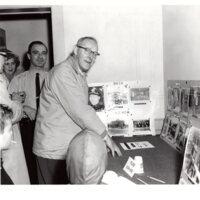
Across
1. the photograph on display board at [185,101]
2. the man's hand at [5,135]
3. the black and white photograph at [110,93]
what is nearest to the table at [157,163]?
the black and white photograph at [110,93]

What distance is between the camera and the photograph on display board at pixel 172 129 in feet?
6.06

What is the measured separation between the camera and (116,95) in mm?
2266

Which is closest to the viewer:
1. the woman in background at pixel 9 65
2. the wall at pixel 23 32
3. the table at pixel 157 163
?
the table at pixel 157 163

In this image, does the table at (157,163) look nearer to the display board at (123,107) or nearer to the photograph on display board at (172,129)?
the photograph on display board at (172,129)

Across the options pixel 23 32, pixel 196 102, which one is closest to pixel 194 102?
pixel 196 102

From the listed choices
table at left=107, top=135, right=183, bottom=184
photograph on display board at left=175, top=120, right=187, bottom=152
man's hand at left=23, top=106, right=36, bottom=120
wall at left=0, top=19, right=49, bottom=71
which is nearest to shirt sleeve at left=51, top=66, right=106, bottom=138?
table at left=107, top=135, right=183, bottom=184

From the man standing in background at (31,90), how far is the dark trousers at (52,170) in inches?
21.3

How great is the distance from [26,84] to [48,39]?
1.75 metres

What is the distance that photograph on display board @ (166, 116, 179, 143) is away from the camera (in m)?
1.85

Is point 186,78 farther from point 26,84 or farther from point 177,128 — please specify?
point 26,84

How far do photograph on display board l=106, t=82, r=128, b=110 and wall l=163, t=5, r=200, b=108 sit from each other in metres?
0.32

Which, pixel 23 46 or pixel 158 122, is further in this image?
pixel 23 46

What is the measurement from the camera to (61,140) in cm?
167

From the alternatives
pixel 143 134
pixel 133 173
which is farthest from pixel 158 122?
pixel 133 173
